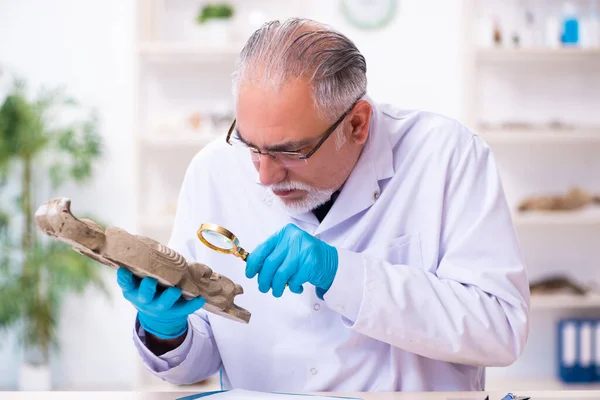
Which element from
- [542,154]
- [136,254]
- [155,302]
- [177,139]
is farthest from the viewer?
[542,154]

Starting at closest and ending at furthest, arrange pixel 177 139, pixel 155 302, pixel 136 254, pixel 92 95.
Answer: pixel 136 254, pixel 155 302, pixel 177 139, pixel 92 95

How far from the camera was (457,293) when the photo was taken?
1.39 meters

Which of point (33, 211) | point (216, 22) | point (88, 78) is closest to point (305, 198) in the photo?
point (216, 22)

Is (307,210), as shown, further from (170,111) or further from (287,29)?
(170,111)

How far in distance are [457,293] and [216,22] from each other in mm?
2265

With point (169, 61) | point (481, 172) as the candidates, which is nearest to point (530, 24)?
point (169, 61)

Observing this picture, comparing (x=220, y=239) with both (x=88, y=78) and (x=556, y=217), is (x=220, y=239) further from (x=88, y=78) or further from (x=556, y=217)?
(x=88, y=78)

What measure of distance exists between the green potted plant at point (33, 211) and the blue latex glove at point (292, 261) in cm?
220

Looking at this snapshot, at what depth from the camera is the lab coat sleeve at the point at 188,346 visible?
4.71 feet

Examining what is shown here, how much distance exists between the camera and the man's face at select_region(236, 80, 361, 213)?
1352mm

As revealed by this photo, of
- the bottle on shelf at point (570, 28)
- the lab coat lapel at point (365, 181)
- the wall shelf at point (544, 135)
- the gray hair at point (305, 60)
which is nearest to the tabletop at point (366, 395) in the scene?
the lab coat lapel at point (365, 181)

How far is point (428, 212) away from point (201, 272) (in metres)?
0.49

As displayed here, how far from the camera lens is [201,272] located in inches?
50.1

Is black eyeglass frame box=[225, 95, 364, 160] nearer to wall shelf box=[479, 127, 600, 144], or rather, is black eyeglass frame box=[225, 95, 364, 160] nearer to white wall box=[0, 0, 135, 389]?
wall shelf box=[479, 127, 600, 144]
